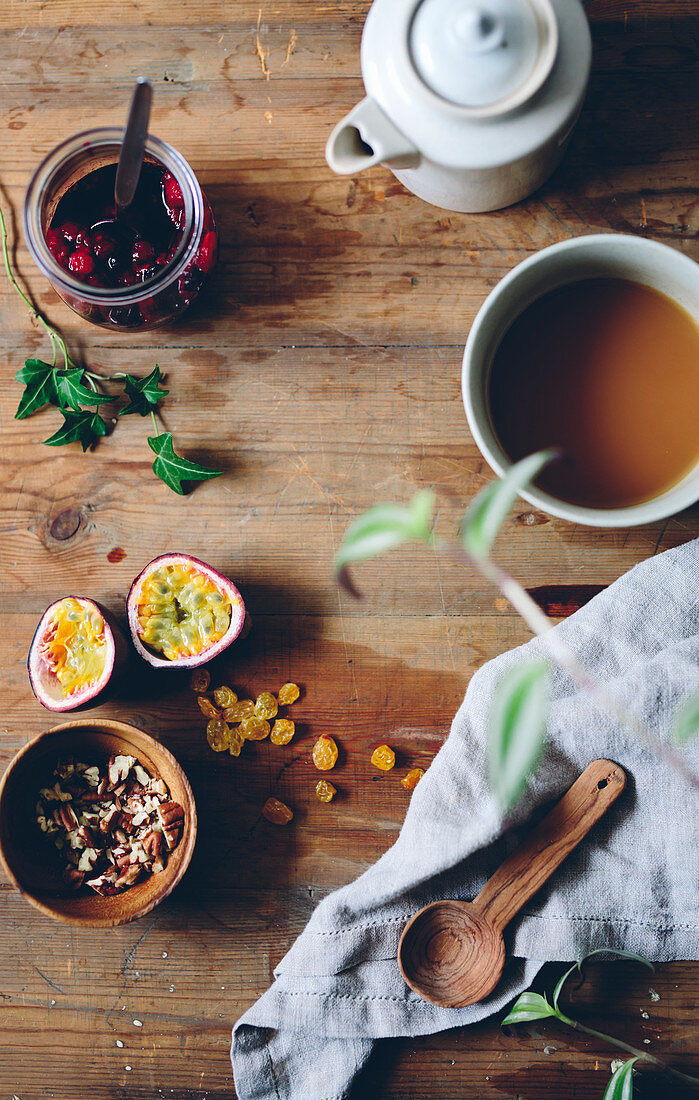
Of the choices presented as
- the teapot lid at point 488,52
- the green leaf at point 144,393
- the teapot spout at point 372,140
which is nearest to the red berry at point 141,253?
the green leaf at point 144,393

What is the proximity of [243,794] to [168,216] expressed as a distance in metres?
0.68

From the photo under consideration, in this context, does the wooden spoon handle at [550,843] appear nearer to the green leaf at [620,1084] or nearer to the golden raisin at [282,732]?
the green leaf at [620,1084]

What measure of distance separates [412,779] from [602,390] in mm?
499

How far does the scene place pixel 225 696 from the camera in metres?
0.97

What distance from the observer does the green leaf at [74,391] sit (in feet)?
3.13

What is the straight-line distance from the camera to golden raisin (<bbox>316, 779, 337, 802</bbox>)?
958mm

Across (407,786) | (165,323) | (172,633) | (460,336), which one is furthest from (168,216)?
(407,786)

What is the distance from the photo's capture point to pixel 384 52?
0.78m

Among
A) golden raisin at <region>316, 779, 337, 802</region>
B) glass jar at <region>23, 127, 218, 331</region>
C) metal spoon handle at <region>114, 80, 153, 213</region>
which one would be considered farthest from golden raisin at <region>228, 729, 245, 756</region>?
metal spoon handle at <region>114, 80, 153, 213</region>

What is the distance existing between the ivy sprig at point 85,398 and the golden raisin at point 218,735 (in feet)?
0.94

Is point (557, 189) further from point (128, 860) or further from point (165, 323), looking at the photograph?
point (128, 860)

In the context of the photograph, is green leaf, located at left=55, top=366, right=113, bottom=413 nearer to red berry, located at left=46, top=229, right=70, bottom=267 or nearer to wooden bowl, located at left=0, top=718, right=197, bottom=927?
red berry, located at left=46, top=229, right=70, bottom=267

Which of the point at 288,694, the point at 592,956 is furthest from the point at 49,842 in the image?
the point at 592,956

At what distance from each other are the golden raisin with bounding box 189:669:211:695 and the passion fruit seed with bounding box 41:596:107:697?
0.38 feet
